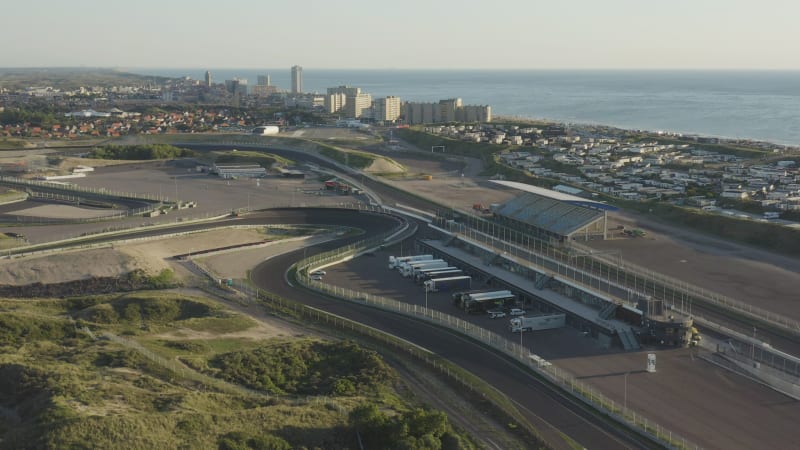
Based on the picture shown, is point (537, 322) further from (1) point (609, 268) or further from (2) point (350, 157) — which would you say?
(2) point (350, 157)

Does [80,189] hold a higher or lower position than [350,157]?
lower

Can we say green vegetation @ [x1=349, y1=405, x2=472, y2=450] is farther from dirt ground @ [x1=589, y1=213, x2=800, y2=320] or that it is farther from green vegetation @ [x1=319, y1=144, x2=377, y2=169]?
green vegetation @ [x1=319, y1=144, x2=377, y2=169]

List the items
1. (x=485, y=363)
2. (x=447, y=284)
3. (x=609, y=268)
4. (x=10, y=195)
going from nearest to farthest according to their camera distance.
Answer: (x=485, y=363), (x=447, y=284), (x=609, y=268), (x=10, y=195)

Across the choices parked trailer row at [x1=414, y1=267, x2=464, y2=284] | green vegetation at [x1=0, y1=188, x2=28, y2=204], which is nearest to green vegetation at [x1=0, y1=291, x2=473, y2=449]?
parked trailer row at [x1=414, y1=267, x2=464, y2=284]

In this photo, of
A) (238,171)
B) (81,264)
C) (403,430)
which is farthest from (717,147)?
(403,430)

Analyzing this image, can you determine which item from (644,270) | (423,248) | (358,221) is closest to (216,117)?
(358,221)

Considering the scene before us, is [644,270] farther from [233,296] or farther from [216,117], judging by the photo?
[216,117]

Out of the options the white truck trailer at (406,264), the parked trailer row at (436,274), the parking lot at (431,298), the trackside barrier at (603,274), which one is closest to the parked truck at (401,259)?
the white truck trailer at (406,264)
